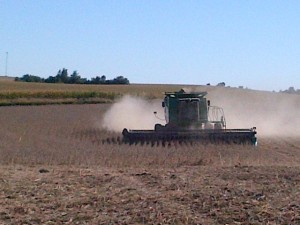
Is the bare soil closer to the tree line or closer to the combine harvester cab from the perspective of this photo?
the combine harvester cab

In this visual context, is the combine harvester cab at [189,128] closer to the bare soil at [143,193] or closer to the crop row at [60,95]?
the bare soil at [143,193]

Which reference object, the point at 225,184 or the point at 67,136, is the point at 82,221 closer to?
the point at 225,184

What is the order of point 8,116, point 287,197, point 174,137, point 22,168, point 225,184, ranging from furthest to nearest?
point 8,116, point 174,137, point 22,168, point 225,184, point 287,197

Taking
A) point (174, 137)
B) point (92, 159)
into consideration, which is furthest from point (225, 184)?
point (174, 137)

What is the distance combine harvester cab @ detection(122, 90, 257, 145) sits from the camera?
23734mm

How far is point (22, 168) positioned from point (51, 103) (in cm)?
4395

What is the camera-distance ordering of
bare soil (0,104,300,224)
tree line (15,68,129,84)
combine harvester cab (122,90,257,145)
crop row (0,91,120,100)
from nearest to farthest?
bare soil (0,104,300,224) → combine harvester cab (122,90,257,145) → crop row (0,91,120,100) → tree line (15,68,129,84)

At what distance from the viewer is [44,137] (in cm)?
2600

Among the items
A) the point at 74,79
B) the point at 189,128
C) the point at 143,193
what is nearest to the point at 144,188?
the point at 143,193

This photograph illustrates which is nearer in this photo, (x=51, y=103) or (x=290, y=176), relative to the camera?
(x=290, y=176)

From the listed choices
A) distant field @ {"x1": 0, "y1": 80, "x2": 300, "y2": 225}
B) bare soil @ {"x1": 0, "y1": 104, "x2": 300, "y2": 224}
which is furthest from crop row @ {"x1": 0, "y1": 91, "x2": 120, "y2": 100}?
bare soil @ {"x1": 0, "y1": 104, "x2": 300, "y2": 224}

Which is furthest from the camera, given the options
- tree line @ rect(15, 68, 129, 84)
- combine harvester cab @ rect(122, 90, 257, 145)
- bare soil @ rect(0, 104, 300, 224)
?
tree line @ rect(15, 68, 129, 84)

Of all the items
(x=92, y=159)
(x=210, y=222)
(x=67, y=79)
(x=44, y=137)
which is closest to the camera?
(x=210, y=222)

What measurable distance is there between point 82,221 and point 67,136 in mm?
19466
